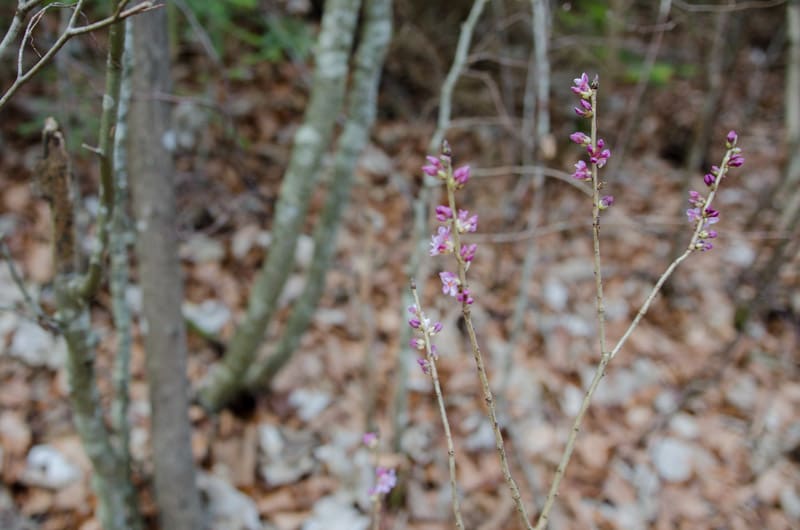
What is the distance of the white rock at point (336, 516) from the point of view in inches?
85.7

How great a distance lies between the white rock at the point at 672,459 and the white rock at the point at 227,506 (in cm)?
174

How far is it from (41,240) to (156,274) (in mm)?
1433

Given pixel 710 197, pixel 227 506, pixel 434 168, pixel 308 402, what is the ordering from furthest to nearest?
pixel 308 402 → pixel 227 506 → pixel 710 197 → pixel 434 168

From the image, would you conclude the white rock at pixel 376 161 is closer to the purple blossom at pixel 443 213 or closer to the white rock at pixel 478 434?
the white rock at pixel 478 434

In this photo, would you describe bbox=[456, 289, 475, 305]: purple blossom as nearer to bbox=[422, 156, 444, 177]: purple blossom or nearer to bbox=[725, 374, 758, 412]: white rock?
bbox=[422, 156, 444, 177]: purple blossom

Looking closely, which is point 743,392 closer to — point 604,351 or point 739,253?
point 739,253

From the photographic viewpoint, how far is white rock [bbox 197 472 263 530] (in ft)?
6.88

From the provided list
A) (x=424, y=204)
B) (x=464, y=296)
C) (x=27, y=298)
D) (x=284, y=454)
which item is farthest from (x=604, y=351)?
(x=284, y=454)

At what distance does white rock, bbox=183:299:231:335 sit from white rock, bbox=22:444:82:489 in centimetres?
78

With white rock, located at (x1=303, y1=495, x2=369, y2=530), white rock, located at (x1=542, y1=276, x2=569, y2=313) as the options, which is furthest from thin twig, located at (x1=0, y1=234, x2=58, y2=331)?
white rock, located at (x1=542, y1=276, x2=569, y2=313)

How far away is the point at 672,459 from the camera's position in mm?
2619

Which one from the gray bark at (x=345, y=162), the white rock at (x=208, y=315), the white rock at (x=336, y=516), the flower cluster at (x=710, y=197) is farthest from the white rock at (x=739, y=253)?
the flower cluster at (x=710, y=197)

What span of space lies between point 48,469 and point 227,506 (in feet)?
2.07

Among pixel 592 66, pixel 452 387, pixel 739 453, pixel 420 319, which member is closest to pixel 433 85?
pixel 592 66
